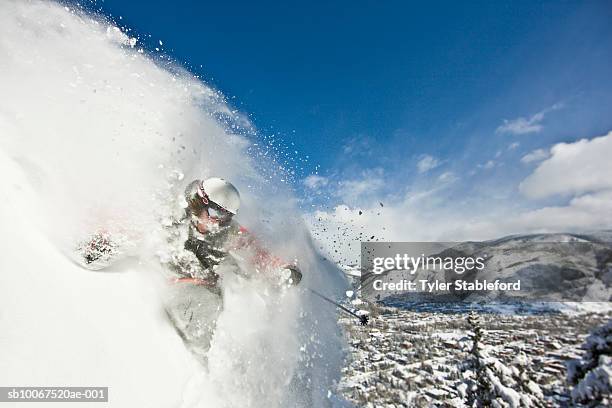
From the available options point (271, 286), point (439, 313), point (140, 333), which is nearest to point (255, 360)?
point (271, 286)

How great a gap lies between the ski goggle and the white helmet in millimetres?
61

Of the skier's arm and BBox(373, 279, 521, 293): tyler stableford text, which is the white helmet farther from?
BBox(373, 279, 521, 293): tyler stableford text

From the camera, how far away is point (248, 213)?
11.9m

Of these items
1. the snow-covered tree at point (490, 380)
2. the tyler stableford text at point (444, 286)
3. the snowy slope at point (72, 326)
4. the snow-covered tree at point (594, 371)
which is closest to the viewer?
the snowy slope at point (72, 326)

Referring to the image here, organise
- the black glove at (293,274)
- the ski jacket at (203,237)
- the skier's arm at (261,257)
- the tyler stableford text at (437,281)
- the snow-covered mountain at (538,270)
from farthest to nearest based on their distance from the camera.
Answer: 1. the tyler stableford text at (437,281)
2. the snow-covered mountain at (538,270)
3. the black glove at (293,274)
4. the skier's arm at (261,257)
5. the ski jacket at (203,237)

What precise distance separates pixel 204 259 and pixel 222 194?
49.1 inches

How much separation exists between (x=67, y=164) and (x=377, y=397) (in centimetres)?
3737

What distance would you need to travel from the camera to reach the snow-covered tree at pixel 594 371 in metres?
4.87

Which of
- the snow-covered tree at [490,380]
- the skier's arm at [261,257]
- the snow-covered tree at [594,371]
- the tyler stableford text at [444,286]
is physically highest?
the tyler stableford text at [444,286]

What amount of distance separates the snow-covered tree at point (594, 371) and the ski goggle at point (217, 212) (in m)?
6.34

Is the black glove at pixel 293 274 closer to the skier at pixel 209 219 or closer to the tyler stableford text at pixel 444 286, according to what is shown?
the skier at pixel 209 219

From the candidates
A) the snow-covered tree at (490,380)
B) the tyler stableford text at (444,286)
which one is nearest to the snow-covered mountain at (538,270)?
the tyler stableford text at (444,286)

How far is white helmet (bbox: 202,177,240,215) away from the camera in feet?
20.4

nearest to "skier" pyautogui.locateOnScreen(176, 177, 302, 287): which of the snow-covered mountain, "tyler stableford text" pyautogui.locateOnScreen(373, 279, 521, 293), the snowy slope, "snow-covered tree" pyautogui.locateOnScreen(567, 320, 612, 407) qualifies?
the snowy slope
